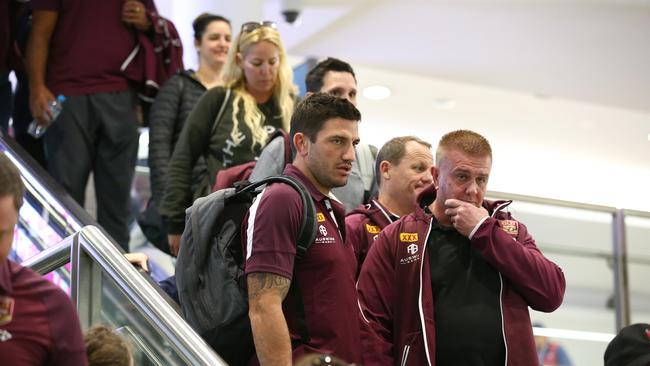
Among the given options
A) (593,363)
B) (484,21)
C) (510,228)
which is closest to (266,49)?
(510,228)

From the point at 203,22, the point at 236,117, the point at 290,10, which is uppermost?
the point at 290,10

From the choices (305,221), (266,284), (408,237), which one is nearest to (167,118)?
(408,237)

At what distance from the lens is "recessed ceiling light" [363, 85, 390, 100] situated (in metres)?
14.5

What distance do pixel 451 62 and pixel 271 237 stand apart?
31.4 feet

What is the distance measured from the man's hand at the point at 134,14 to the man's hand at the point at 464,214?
278 centimetres

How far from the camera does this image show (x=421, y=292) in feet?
14.5

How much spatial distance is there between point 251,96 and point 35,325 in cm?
291

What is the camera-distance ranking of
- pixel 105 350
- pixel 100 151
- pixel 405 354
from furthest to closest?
pixel 100 151 < pixel 405 354 < pixel 105 350

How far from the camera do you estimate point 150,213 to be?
20.4ft

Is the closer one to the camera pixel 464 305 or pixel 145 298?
pixel 145 298

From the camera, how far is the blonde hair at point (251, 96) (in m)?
5.80

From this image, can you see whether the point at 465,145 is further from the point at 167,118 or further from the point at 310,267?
the point at 167,118

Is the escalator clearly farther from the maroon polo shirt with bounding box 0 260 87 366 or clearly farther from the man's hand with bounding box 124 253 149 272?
the maroon polo shirt with bounding box 0 260 87 366

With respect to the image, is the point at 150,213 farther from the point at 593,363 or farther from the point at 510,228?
the point at 593,363
